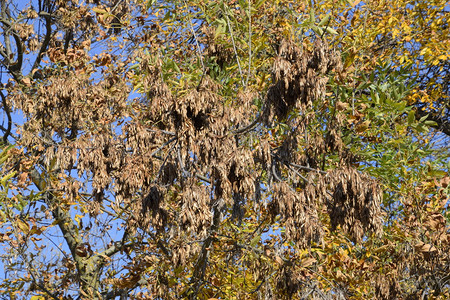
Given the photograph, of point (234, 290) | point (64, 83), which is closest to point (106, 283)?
point (234, 290)

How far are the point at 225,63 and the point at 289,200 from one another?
8.98ft

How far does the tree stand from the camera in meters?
4.79

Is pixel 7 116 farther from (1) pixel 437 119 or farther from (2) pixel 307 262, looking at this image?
(1) pixel 437 119

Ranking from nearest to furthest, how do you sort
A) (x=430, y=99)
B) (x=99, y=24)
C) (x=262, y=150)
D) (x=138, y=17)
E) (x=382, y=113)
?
(x=262, y=150)
(x=382, y=113)
(x=138, y=17)
(x=99, y=24)
(x=430, y=99)

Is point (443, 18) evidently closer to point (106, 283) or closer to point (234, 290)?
point (234, 290)

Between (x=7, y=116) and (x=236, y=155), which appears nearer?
(x=236, y=155)

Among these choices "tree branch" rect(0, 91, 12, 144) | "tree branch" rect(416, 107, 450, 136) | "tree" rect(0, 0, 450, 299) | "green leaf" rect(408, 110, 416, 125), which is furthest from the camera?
"tree branch" rect(416, 107, 450, 136)

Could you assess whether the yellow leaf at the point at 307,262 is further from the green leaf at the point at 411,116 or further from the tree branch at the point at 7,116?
the tree branch at the point at 7,116

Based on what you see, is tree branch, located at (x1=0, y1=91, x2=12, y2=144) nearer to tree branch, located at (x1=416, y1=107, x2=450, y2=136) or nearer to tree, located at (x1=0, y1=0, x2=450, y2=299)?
tree, located at (x1=0, y1=0, x2=450, y2=299)

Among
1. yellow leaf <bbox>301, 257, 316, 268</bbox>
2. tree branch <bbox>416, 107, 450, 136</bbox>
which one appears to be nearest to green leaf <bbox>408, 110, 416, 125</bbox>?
yellow leaf <bbox>301, 257, 316, 268</bbox>

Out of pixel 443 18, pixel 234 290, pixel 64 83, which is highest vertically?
pixel 443 18

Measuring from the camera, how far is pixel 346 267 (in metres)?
6.67

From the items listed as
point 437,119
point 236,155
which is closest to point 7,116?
point 236,155

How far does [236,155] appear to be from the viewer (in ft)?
15.3
